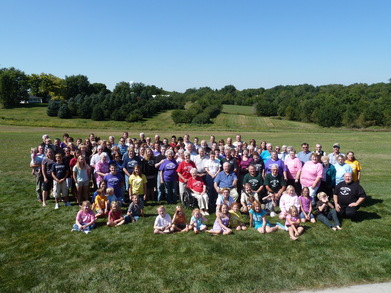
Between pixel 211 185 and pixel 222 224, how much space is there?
2.00m

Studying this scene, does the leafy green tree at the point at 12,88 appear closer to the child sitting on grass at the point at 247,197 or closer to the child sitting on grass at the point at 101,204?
the child sitting on grass at the point at 101,204

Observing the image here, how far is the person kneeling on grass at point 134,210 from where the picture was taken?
24.3 feet

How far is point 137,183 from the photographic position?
791 cm

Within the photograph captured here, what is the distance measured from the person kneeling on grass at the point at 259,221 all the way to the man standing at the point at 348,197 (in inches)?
71.1

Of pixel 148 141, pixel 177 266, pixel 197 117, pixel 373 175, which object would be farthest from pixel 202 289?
pixel 197 117

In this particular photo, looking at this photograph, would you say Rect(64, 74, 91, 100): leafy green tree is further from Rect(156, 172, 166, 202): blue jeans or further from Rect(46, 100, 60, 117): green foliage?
Rect(156, 172, 166, 202): blue jeans

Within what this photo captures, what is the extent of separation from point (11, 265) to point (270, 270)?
16.6 ft

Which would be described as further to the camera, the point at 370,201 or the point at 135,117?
the point at 135,117

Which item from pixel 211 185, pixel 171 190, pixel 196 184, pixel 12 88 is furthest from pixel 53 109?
pixel 196 184

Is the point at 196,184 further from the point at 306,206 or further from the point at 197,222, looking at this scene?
the point at 306,206

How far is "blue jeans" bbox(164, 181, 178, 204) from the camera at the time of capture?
8.61 m

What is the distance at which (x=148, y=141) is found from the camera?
11.0 m

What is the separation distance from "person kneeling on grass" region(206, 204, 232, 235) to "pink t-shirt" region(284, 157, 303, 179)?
2.74 meters

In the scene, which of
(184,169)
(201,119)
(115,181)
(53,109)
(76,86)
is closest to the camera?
(115,181)
